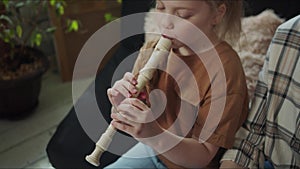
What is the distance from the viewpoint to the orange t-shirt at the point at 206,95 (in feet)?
2.55

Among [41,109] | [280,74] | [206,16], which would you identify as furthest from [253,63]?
[41,109]

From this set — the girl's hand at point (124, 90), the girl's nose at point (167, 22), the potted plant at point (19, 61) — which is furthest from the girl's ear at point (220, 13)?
the potted plant at point (19, 61)

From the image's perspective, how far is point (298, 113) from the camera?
80 centimetres

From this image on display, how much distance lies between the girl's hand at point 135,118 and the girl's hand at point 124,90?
0.03 m

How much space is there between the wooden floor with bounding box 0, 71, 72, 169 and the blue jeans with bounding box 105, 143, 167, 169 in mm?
697

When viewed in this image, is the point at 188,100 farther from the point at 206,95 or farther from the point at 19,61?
the point at 19,61

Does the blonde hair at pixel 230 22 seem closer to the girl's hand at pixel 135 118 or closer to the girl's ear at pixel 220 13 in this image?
the girl's ear at pixel 220 13

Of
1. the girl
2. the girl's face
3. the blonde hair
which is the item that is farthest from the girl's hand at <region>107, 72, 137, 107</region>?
the blonde hair

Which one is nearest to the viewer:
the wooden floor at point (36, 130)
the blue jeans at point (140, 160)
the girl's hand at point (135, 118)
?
the girl's hand at point (135, 118)

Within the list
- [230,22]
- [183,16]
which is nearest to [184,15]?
[183,16]

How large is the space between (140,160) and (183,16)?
424 millimetres

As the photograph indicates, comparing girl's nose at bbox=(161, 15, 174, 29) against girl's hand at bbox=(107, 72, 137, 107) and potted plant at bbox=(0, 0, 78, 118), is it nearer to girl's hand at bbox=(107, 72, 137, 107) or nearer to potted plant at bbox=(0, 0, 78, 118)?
girl's hand at bbox=(107, 72, 137, 107)

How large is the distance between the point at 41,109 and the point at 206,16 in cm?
Result: 134

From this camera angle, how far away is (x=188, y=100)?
840 mm
